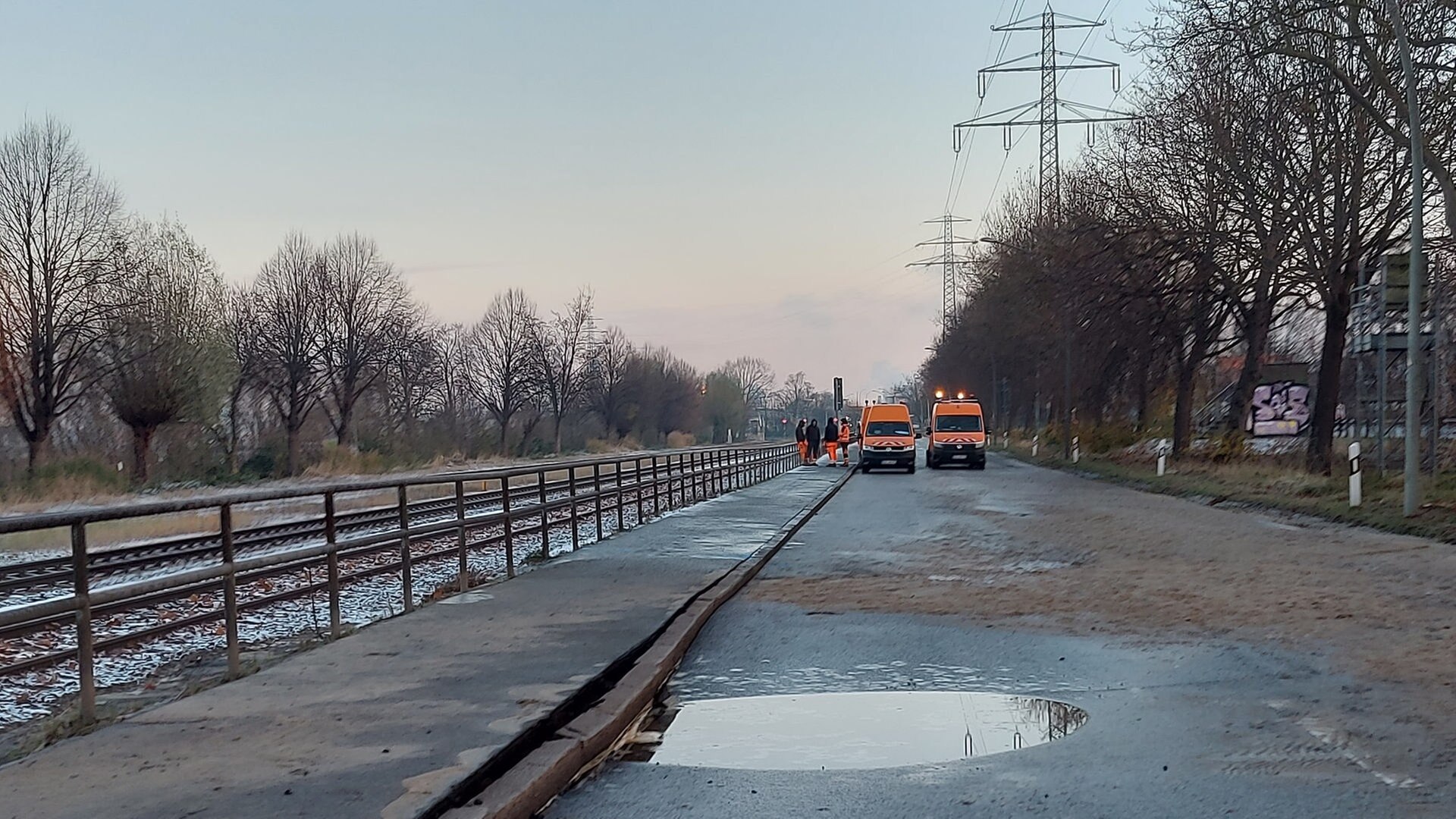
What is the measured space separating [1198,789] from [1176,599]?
6.86 metres

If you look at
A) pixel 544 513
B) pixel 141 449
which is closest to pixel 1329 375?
pixel 544 513

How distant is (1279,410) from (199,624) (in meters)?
35.8

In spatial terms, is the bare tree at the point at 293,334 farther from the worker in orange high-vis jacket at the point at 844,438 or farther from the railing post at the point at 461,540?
the railing post at the point at 461,540

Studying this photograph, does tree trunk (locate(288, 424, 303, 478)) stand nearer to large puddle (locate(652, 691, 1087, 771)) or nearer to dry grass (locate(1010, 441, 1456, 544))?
dry grass (locate(1010, 441, 1456, 544))

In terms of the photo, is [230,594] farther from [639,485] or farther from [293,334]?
[293,334]

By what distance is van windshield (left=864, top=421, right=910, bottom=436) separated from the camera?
163 ft

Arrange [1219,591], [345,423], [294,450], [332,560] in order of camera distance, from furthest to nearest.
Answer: [345,423]
[294,450]
[1219,591]
[332,560]

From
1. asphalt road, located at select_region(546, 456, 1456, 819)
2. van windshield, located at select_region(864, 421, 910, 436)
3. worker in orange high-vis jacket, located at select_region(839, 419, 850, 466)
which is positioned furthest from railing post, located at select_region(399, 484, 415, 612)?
worker in orange high-vis jacket, located at select_region(839, 419, 850, 466)

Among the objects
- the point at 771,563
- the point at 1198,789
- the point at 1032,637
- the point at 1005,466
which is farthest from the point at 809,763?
the point at 1005,466

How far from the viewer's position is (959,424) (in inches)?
2111

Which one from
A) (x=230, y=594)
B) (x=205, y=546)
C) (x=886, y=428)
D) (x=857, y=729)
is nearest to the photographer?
(x=857, y=729)

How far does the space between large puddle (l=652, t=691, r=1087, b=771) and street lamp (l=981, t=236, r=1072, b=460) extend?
38458 millimetres

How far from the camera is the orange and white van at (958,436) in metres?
52.8

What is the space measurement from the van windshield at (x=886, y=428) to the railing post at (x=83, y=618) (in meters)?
43.1
